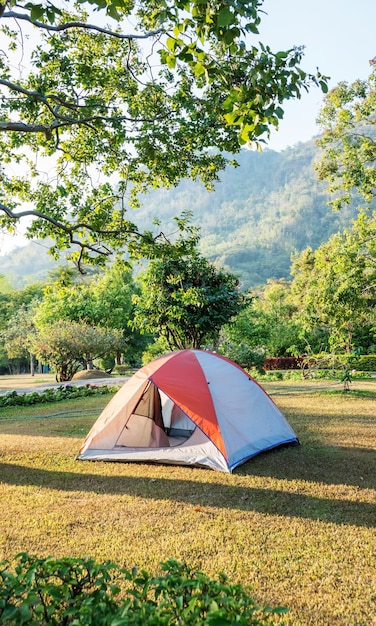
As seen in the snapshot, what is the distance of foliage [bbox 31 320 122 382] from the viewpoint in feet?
57.9

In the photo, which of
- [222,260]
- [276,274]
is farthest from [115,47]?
[222,260]

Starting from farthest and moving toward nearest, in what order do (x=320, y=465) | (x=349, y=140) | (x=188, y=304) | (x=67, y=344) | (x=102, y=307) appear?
(x=102, y=307), (x=67, y=344), (x=349, y=140), (x=188, y=304), (x=320, y=465)

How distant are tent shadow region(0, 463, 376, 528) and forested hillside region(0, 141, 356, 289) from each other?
64825 mm

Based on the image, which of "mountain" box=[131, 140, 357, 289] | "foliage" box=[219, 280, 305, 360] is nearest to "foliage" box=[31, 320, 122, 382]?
"foliage" box=[219, 280, 305, 360]

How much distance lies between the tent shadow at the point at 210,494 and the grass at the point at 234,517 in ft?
0.03

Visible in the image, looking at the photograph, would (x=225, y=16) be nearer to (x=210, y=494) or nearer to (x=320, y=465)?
(x=210, y=494)

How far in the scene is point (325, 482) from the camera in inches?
197

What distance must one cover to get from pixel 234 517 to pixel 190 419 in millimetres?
1836

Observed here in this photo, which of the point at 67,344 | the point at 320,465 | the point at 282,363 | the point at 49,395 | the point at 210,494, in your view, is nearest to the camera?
the point at 210,494

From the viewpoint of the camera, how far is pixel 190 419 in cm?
586

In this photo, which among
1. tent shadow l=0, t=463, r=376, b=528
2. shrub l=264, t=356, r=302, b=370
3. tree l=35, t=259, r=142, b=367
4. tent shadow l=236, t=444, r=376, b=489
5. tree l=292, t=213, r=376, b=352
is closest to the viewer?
tent shadow l=0, t=463, r=376, b=528

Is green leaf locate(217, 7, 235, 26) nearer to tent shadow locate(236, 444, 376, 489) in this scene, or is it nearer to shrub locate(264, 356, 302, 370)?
tent shadow locate(236, 444, 376, 489)

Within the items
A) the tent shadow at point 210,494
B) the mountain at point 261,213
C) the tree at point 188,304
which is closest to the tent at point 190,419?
the tent shadow at point 210,494

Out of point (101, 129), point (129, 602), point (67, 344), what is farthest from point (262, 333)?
point (129, 602)
